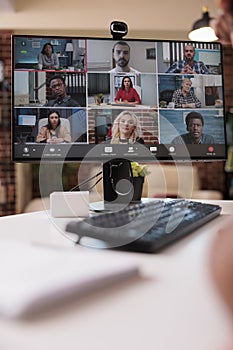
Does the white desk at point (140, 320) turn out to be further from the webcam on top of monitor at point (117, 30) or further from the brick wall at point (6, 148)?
the brick wall at point (6, 148)

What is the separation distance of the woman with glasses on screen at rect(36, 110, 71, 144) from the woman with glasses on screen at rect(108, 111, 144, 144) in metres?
0.12

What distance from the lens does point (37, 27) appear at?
4293mm

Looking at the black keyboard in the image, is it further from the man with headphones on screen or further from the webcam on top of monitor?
the webcam on top of monitor

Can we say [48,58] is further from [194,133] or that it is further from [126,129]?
[194,133]

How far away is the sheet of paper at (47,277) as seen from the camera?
0.32 metres

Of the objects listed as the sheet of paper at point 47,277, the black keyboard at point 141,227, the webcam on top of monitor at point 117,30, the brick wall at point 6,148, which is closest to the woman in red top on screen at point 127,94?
the webcam on top of monitor at point 117,30

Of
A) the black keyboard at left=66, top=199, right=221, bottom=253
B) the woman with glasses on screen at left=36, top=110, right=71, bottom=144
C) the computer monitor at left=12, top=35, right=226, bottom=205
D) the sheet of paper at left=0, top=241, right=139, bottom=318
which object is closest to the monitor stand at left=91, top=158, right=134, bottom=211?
the computer monitor at left=12, top=35, right=226, bottom=205

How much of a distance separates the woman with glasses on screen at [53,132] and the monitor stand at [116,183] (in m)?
0.16

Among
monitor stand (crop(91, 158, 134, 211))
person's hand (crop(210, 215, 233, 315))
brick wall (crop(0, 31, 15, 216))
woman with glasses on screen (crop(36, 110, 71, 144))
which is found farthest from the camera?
brick wall (crop(0, 31, 15, 216))

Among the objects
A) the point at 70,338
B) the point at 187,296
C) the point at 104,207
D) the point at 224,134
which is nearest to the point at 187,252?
the point at 187,296

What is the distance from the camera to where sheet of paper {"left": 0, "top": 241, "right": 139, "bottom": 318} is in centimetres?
32

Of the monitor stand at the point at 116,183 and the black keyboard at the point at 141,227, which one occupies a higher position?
the monitor stand at the point at 116,183

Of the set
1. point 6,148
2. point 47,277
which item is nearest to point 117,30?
point 47,277

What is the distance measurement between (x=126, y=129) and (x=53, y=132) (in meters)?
0.19
